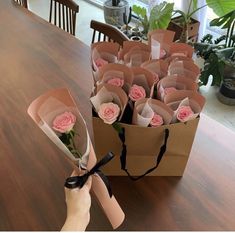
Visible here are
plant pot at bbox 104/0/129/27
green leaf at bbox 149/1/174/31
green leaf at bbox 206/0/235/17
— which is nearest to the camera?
green leaf at bbox 206/0/235/17

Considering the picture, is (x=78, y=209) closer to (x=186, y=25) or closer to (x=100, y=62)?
(x=100, y=62)

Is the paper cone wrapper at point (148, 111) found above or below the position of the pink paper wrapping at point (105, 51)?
below

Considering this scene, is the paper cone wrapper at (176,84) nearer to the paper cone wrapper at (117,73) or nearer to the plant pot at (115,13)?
the paper cone wrapper at (117,73)

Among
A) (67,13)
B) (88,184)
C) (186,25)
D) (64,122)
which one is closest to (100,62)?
(64,122)

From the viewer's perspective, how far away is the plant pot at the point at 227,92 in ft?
8.25

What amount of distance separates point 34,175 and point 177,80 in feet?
1.76

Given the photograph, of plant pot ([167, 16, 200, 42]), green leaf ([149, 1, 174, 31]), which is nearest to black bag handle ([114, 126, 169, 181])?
green leaf ([149, 1, 174, 31])

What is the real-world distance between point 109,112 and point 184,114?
0.19m

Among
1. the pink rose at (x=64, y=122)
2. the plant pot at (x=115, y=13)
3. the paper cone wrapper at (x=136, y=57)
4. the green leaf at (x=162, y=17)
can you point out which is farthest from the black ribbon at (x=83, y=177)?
the plant pot at (x=115, y=13)

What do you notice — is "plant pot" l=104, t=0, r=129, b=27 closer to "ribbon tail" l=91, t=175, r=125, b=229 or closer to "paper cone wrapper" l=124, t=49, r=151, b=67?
"paper cone wrapper" l=124, t=49, r=151, b=67

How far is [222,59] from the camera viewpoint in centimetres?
230

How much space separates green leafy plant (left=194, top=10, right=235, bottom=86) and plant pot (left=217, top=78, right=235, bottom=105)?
16cm

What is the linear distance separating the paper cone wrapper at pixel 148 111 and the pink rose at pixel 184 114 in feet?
0.07

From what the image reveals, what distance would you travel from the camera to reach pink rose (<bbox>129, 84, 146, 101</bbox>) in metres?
0.81
